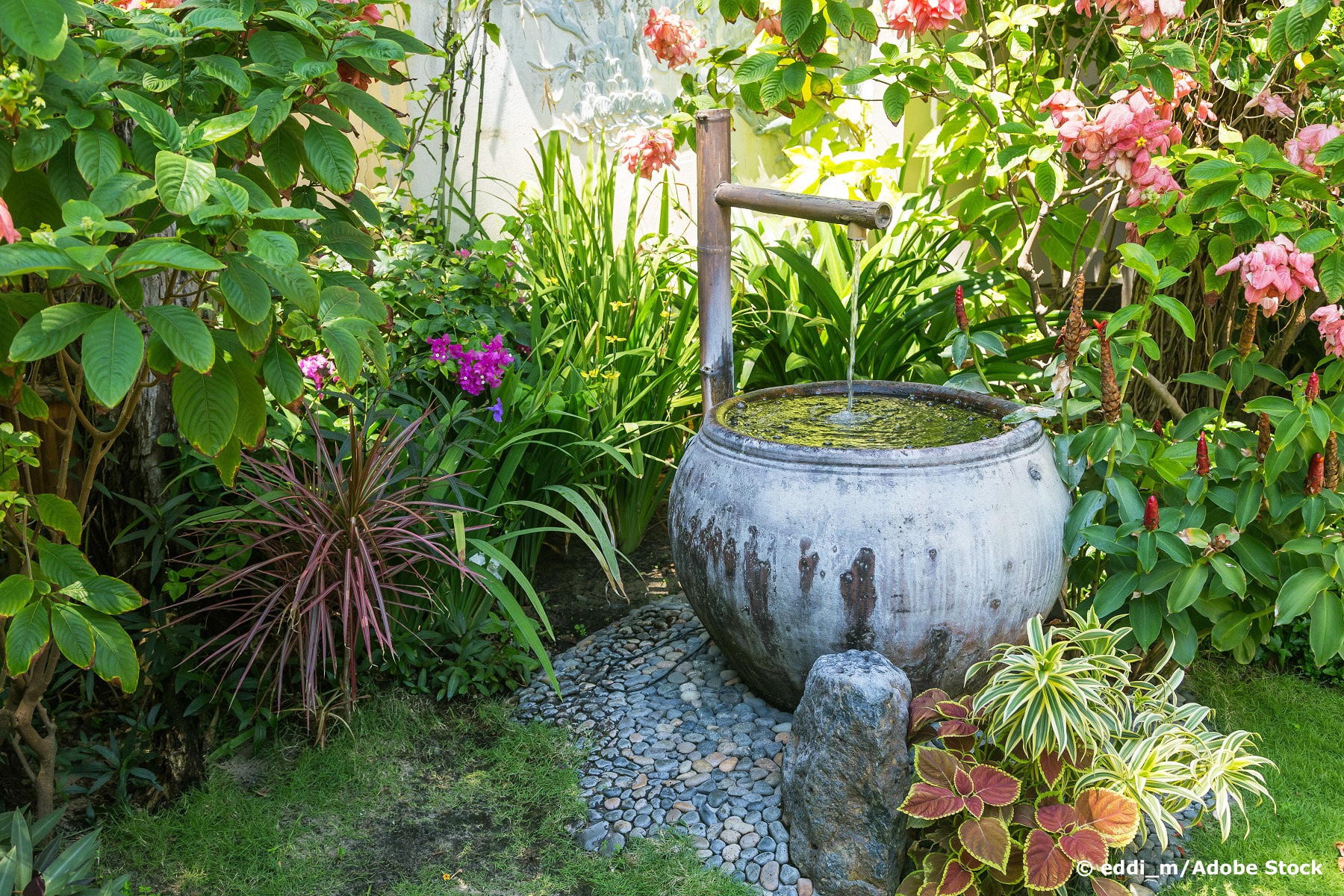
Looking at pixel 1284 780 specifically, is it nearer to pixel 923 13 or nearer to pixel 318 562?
pixel 923 13

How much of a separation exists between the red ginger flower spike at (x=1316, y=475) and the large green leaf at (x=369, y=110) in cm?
192

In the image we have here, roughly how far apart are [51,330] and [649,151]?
2247 millimetres

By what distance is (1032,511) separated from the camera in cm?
222

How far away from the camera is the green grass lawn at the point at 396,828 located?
1990 mm

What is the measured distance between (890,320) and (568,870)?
1972mm

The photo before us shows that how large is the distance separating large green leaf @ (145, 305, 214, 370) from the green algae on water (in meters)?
1.26

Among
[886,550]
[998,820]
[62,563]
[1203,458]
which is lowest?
[998,820]

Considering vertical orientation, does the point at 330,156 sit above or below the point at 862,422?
above

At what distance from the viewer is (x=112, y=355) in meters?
1.24

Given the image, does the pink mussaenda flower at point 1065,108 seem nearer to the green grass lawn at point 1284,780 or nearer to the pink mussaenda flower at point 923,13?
the pink mussaenda flower at point 923,13

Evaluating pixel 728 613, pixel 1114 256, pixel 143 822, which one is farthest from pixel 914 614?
pixel 1114 256

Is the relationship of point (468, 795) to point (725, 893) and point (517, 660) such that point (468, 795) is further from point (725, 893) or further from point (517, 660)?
point (725, 893)

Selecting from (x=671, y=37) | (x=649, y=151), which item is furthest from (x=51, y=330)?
(x=671, y=37)

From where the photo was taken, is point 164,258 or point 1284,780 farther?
point 1284,780
